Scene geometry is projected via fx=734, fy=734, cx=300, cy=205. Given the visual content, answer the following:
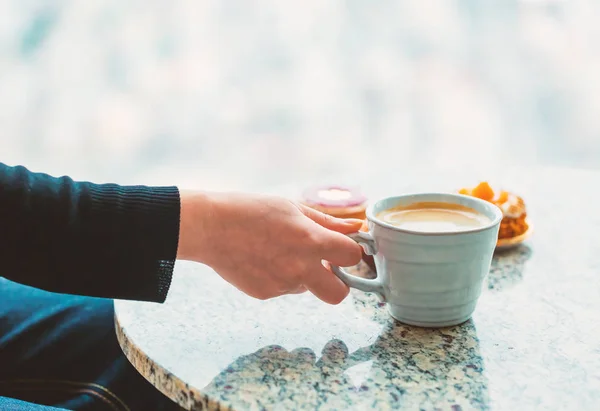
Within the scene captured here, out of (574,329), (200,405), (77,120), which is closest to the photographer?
(200,405)

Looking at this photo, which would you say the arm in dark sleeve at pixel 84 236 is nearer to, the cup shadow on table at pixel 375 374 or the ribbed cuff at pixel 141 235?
the ribbed cuff at pixel 141 235

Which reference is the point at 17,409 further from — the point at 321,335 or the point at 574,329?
the point at 574,329

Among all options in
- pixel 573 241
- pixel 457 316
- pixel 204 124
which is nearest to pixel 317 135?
pixel 204 124

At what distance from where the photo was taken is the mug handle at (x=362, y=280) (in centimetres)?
81

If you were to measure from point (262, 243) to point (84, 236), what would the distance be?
18 cm

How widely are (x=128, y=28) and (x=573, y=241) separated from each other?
1.67m

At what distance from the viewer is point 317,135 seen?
250 centimetres

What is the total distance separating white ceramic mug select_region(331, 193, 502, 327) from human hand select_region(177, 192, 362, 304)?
0.12ft

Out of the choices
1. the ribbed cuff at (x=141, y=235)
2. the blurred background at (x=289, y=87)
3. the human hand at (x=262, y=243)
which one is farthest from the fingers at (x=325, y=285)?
the blurred background at (x=289, y=87)

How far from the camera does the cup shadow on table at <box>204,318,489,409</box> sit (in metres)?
0.68

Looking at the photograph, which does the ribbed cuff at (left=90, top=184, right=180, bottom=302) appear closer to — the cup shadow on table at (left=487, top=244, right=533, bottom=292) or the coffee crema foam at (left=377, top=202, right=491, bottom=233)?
the coffee crema foam at (left=377, top=202, right=491, bottom=233)

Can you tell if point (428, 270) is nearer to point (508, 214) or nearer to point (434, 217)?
point (434, 217)

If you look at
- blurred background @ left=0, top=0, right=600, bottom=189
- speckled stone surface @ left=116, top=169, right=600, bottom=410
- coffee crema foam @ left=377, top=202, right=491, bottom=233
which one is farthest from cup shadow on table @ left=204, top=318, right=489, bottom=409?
blurred background @ left=0, top=0, right=600, bottom=189

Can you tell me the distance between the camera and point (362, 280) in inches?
32.2
